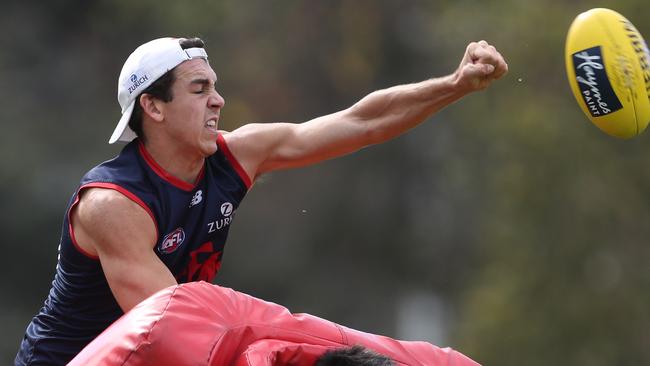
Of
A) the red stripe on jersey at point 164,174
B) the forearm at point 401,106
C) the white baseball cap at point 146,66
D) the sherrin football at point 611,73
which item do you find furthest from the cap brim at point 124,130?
the sherrin football at point 611,73

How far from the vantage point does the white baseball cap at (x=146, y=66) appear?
7.14 m

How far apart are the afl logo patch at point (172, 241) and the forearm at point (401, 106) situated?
1.13 meters

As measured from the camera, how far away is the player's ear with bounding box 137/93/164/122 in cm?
715

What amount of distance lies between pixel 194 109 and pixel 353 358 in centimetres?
212

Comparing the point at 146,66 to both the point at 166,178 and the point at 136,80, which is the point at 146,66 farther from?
the point at 166,178

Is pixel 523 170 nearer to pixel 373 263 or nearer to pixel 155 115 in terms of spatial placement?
pixel 373 263

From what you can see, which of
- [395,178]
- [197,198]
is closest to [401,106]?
[197,198]

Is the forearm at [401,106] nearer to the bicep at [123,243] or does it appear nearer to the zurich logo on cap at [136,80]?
the zurich logo on cap at [136,80]

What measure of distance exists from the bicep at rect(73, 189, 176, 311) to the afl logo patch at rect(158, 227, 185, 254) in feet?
Result: 0.36

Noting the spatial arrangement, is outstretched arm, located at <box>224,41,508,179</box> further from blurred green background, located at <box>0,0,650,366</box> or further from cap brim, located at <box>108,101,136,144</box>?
blurred green background, located at <box>0,0,650,366</box>

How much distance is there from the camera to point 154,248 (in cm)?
687

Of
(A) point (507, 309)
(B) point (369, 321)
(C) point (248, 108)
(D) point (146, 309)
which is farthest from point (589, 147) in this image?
(D) point (146, 309)

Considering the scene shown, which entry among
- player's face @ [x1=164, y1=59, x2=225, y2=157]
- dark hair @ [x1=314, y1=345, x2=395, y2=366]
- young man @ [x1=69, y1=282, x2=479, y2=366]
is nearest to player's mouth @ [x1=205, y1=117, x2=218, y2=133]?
player's face @ [x1=164, y1=59, x2=225, y2=157]

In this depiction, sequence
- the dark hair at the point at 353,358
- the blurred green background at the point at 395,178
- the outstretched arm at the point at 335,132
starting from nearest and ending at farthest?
the dark hair at the point at 353,358, the outstretched arm at the point at 335,132, the blurred green background at the point at 395,178
